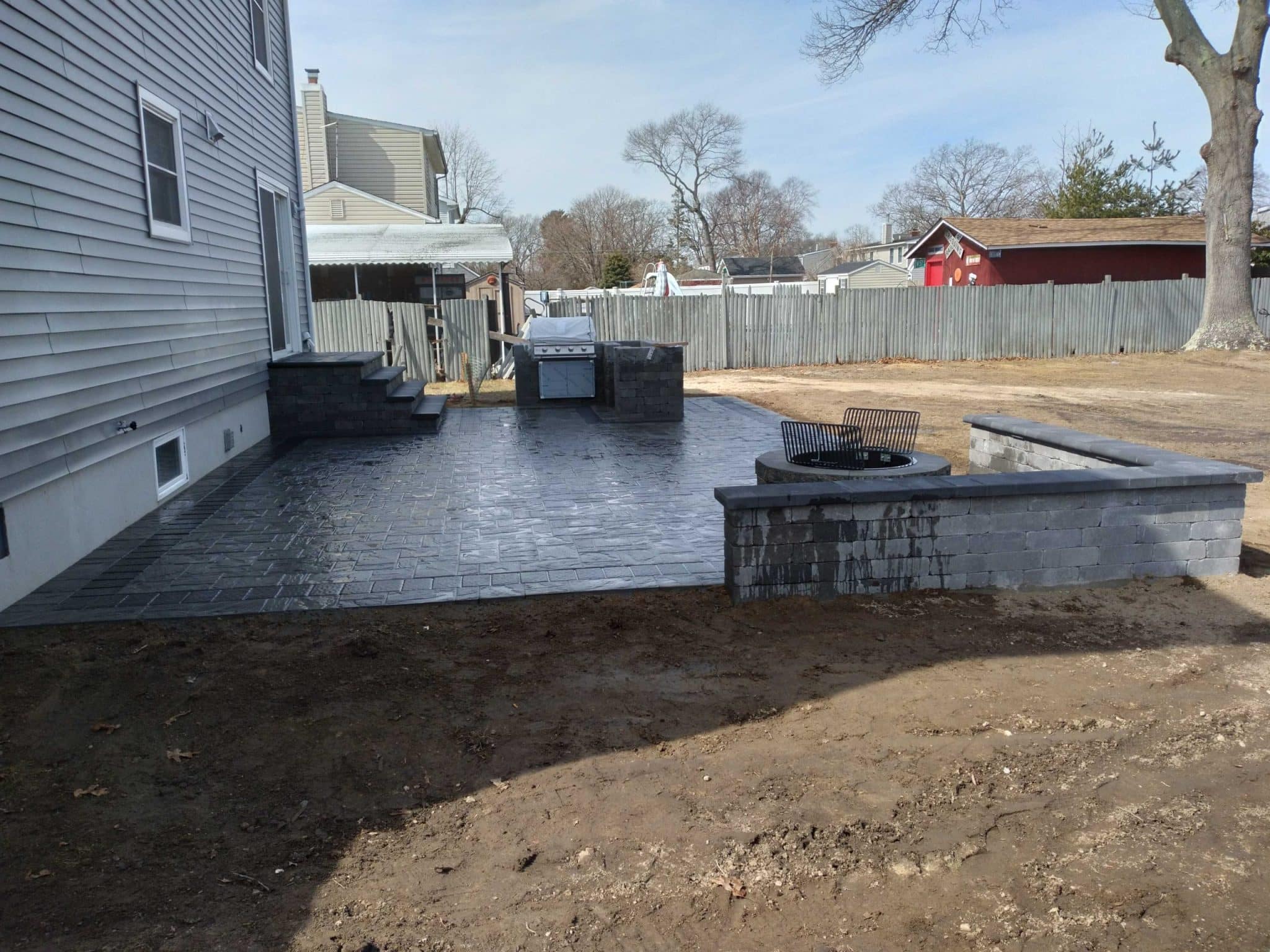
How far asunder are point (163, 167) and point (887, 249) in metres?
52.3

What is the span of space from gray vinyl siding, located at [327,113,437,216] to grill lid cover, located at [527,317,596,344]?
16.2 metres

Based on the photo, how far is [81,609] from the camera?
4707 millimetres

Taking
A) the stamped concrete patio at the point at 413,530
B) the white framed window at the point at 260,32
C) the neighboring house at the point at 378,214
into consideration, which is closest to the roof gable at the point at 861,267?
the neighboring house at the point at 378,214

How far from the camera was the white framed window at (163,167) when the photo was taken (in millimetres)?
7105

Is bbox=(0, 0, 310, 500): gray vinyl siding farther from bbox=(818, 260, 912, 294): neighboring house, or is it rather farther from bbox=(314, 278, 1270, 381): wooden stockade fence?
bbox=(818, 260, 912, 294): neighboring house

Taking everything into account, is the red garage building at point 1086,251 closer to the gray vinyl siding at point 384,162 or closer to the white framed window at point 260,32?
the gray vinyl siding at point 384,162

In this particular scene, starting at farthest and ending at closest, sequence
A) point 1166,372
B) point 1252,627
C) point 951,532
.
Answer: point 1166,372 → point 951,532 → point 1252,627

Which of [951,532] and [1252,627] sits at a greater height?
[951,532]

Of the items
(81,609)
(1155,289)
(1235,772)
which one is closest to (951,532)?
(1235,772)

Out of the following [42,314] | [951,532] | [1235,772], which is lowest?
[1235,772]

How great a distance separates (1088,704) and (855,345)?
1931cm

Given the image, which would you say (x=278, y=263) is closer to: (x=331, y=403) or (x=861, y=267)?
(x=331, y=403)

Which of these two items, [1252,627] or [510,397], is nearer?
[1252,627]

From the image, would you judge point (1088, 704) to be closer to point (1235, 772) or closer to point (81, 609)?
point (1235, 772)
